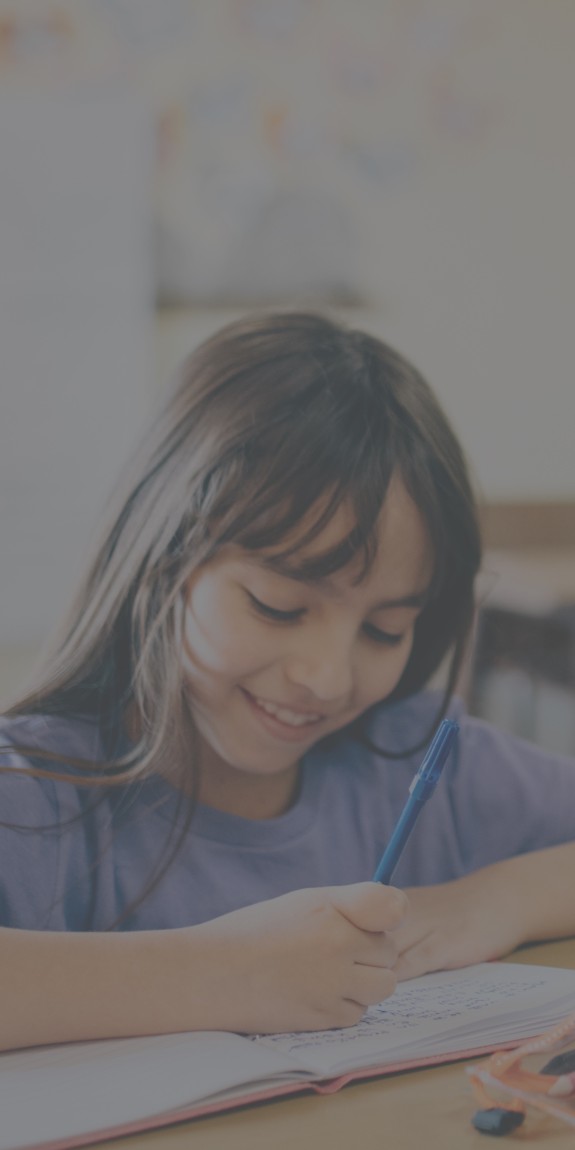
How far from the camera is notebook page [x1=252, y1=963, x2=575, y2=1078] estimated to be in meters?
0.71

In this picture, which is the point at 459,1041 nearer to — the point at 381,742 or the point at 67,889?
the point at 67,889

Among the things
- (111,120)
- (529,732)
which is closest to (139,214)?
(111,120)

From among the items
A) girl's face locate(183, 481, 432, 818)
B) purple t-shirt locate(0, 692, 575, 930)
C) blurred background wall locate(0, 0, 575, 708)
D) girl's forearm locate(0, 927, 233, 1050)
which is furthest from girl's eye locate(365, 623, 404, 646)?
blurred background wall locate(0, 0, 575, 708)

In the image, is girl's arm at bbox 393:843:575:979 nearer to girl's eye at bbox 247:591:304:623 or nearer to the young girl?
the young girl

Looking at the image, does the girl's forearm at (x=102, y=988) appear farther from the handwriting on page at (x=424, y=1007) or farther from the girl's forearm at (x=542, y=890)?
the girl's forearm at (x=542, y=890)

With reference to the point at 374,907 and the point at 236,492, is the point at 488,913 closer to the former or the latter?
the point at 374,907

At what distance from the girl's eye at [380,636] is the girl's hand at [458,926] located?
0.18 metres

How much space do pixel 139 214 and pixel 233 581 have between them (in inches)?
72.4

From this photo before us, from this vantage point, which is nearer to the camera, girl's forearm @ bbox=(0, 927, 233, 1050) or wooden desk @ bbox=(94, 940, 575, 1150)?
wooden desk @ bbox=(94, 940, 575, 1150)

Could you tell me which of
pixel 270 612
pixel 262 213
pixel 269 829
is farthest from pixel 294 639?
pixel 262 213

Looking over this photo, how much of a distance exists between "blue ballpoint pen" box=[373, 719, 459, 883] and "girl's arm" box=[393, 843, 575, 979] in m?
0.14

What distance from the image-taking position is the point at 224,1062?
0.68 metres

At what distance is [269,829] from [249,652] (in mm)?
175

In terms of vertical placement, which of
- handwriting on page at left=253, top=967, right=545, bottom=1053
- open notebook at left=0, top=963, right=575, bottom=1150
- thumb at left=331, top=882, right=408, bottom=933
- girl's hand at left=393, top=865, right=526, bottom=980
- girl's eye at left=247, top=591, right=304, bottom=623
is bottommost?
girl's hand at left=393, top=865, right=526, bottom=980
